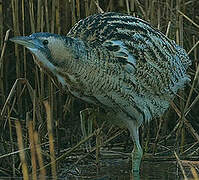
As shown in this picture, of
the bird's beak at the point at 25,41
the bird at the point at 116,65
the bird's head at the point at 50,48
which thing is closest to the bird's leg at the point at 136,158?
the bird at the point at 116,65

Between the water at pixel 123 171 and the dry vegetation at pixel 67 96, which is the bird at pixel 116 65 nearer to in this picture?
the water at pixel 123 171

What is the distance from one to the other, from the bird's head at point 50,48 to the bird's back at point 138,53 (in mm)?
201

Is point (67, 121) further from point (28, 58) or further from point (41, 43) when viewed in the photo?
point (41, 43)

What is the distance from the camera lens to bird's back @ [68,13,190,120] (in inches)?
147

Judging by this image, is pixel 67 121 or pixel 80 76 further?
pixel 67 121

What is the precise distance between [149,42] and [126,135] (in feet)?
3.04

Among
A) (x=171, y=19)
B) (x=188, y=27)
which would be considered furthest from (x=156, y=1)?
(x=188, y=27)

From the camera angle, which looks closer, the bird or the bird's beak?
the bird's beak

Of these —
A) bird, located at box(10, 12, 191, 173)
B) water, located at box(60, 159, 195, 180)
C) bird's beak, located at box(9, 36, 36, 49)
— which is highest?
bird's beak, located at box(9, 36, 36, 49)

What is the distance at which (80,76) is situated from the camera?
3541 millimetres

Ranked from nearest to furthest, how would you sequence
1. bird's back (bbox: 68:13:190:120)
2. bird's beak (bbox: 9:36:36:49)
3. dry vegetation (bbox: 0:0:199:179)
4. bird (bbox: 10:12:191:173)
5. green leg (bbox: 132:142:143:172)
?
1. bird's beak (bbox: 9:36:36:49)
2. bird (bbox: 10:12:191:173)
3. bird's back (bbox: 68:13:190:120)
4. green leg (bbox: 132:142:143:172)
5. dry vegetation (bbox: 0:0:199:179)

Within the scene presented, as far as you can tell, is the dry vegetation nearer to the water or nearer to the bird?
the water

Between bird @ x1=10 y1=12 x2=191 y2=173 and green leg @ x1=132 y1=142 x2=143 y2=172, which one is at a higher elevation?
bird @ x1=10 y1=12 x2=191 y2=173

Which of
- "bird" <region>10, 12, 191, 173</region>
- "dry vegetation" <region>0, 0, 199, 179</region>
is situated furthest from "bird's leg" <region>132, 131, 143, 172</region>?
"dry vegetation" <region>0, 0, 199, 179</region>
